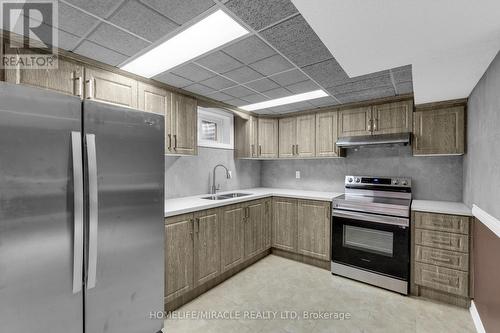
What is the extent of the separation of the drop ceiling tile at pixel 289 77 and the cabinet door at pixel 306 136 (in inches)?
51.0

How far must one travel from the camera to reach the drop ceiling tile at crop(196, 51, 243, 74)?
1917 mm

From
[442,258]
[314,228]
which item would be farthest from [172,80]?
[442,258]

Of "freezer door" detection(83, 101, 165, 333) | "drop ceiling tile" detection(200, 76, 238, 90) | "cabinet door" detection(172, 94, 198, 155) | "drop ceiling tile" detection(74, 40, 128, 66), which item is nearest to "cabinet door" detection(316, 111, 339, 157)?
"drop ceiling tile" detection(200, 76, 238, 90)

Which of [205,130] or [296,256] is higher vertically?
[205,130]

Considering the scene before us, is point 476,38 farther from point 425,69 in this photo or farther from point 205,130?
point 205,130

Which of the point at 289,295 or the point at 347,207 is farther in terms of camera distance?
the point at 347,207

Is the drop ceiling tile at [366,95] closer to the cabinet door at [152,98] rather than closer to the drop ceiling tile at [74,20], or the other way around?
the cabinet door at [152,98]

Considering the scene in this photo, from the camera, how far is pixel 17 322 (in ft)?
3.59

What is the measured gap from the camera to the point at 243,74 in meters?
2.29

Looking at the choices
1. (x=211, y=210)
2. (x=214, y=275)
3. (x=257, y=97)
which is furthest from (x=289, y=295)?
(x=257, y=97)

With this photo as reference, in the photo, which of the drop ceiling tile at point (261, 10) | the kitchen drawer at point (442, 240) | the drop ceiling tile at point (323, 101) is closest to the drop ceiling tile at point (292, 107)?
the drop ceiling tile at point (323, 101)

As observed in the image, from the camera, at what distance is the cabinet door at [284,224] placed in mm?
3410

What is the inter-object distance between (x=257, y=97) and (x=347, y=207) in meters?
1.83

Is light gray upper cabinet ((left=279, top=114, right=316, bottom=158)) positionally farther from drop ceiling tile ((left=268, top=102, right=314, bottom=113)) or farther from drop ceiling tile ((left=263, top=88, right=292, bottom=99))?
drop ceiling tile ((left=263, top=88, right=292, bottom=99))
